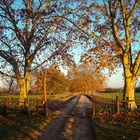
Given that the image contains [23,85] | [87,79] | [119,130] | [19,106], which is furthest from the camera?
[87,79]

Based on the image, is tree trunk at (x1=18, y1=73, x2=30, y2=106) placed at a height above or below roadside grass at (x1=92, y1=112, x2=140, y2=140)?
above

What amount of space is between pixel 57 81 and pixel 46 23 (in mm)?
51341

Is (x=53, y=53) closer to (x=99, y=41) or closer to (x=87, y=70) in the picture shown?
(x=99, y=41)

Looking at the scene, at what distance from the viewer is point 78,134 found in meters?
17.0

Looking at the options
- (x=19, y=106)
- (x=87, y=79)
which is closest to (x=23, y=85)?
(x=19, y=106)

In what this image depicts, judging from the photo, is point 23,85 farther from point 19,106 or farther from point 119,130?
point 119,130

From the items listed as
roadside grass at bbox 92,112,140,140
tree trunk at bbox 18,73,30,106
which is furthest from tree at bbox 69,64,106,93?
roadside grass at bbox 92,112,140,140

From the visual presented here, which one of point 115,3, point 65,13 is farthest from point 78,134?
point 65,13

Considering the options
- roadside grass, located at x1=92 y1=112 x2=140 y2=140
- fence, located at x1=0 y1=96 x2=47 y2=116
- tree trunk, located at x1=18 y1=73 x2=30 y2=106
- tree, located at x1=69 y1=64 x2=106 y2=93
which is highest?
tree, located at x1=69 y1=64 x2=106 y2=93

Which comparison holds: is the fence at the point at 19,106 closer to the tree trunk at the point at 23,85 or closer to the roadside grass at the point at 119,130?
the tree trunk at the point at 23,85

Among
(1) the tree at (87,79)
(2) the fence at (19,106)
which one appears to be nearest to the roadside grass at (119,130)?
(2) the fence at (19,106)

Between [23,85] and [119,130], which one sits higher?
[23,85]

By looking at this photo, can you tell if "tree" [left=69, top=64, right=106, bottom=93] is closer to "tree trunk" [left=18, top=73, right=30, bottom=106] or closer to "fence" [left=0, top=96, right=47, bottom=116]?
"tree trunk" [left=18, top=73, right=30, bottom=106]

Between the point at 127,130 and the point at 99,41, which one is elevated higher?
the point at 99,41
